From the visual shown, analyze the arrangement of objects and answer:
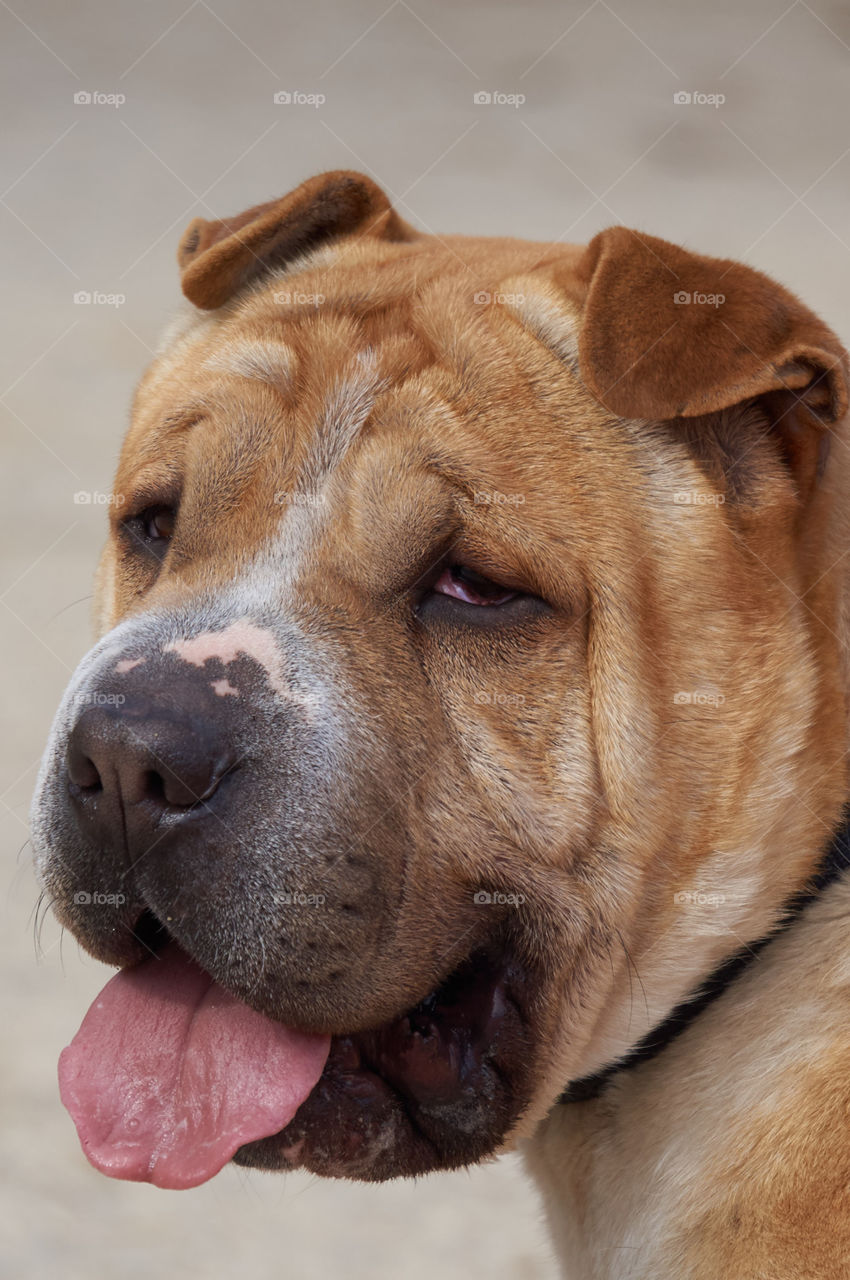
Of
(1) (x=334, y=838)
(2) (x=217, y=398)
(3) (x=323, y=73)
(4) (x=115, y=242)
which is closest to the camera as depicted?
(1) (x=334, y=838)

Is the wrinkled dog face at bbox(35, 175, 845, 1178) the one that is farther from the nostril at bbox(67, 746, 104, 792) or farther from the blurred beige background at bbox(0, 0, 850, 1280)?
the blurred beige background at bbox(0, 0, 850, 1280)

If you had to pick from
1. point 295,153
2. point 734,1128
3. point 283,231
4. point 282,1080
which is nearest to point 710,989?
point 734,1128

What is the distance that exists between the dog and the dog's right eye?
19 centimetres

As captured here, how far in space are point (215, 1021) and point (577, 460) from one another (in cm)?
123

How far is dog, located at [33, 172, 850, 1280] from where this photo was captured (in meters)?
2.30

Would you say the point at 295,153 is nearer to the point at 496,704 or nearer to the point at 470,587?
the point at 470,587

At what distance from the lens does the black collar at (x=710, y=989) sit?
2.54m

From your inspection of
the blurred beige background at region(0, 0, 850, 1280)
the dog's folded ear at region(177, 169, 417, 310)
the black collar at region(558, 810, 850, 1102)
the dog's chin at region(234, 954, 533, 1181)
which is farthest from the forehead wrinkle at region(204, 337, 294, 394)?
the blurred beige background at region(0, 0, 850, 1280)

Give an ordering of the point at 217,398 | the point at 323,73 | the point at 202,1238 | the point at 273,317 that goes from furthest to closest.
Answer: the point at 323,73 < the point at 202,1238 < the point at 273,317 < the point at 217,398

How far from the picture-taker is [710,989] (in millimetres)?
2604

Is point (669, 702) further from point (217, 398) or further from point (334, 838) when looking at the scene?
point (217, 398)

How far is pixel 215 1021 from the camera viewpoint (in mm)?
2441

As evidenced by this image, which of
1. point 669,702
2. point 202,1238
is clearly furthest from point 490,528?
point 202,1238

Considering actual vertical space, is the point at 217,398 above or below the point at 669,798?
above
